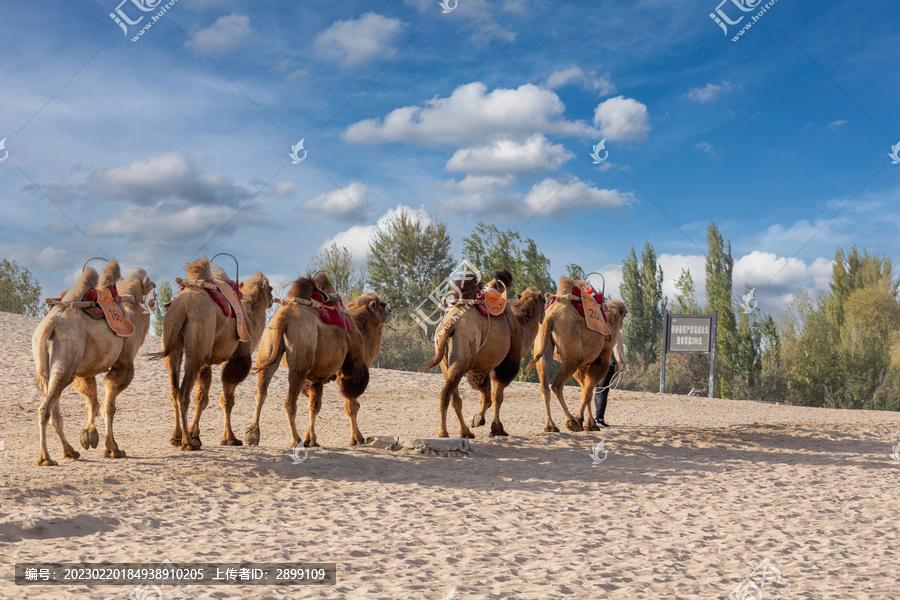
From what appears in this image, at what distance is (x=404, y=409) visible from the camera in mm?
17750

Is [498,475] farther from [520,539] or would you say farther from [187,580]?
[187,580]

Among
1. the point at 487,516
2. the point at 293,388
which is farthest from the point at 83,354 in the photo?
the point at 487,516

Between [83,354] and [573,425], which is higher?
[83,354]

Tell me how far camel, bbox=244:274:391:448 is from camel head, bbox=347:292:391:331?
0.07 feet

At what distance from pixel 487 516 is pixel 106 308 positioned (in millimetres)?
4925

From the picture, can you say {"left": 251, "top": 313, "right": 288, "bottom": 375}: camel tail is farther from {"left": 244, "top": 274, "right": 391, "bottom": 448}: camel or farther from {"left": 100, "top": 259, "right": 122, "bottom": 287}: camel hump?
{"left": 100, "top": 259, "right": 122, "bottom": 287}: camel hump

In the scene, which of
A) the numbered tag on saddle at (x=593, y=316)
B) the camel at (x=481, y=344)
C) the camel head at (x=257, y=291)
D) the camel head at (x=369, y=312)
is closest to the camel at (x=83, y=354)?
the camel head at (x=257, y=291)

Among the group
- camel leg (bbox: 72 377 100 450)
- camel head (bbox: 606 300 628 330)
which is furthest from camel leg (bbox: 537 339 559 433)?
camel leg (bbox: 72 377 100 450)

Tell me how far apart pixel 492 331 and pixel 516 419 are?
20.2 ft

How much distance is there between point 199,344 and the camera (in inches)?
331

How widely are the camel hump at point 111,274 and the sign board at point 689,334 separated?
2138cm

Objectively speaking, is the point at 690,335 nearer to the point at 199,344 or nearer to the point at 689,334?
the point at 689,334

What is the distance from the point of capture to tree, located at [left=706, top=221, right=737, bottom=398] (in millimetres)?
37031

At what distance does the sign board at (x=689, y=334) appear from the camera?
85.6ft
